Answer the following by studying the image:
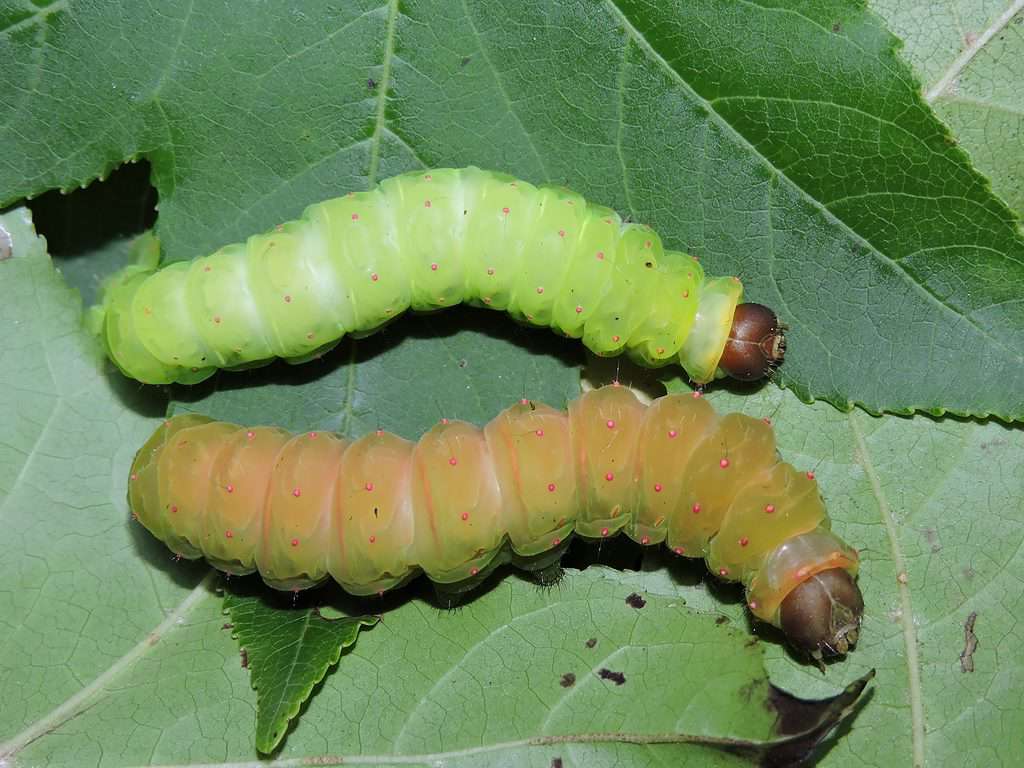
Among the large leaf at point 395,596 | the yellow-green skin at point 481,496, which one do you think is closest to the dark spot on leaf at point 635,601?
the large leaf at point 395,596

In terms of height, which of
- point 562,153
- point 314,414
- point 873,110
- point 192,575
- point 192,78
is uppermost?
point 873,110

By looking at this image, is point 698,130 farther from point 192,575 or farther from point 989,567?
point 192,575

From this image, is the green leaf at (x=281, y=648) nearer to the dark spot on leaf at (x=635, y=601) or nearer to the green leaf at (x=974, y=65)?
the dark spot on leaf at (x=635, y=601)

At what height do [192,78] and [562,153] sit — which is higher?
[562,153]

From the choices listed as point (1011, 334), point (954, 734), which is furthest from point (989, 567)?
point (1011, 334)

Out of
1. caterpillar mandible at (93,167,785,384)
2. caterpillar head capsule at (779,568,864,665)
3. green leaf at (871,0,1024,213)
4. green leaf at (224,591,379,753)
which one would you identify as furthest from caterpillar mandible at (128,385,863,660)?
green leaf at (871,0,1024,213)

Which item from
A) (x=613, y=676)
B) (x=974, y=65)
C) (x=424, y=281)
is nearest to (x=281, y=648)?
(x=613, y=676)
